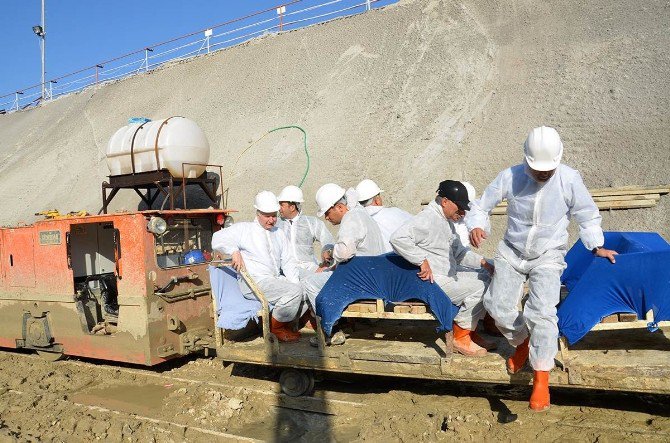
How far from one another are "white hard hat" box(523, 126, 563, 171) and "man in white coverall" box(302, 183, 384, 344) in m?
1.77

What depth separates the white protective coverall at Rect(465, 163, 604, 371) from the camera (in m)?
4.14

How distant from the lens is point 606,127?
40.3 feet

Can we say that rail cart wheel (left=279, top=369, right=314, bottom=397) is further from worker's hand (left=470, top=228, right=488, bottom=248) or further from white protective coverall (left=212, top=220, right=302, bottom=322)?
worker's hand (left=470, top=228, right=488, bottom=248)

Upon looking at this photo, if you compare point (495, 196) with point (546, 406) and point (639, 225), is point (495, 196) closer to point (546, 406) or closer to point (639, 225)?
point (546, 406)

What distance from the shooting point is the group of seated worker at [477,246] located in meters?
4.14

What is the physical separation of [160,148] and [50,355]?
481 centimetres

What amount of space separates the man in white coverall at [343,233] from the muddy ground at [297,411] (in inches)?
32.1

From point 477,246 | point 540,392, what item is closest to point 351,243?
point 477,246

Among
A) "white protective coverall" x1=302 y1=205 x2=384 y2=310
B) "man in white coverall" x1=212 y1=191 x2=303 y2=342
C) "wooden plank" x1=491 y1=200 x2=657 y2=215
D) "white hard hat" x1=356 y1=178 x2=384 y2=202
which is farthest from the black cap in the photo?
"wooden plank" x1=491 y1=200 x2=657 y2=215

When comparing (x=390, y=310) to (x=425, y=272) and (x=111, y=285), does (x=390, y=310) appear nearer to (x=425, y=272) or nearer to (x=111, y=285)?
(x=425, y=272)

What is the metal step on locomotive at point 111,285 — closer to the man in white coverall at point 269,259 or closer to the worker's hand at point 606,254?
the man in white coverall at point 269,259

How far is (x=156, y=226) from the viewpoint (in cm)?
650

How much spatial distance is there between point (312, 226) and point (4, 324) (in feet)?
15.9

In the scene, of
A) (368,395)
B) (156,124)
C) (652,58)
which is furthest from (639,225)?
(156,124)
